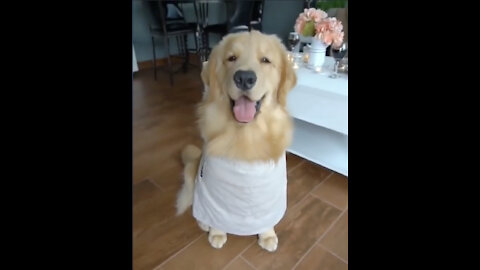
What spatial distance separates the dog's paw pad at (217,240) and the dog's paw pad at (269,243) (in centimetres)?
15

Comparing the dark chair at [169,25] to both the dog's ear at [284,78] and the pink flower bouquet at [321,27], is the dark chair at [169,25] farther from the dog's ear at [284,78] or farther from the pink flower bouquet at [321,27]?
the dog's ear at [284,78]

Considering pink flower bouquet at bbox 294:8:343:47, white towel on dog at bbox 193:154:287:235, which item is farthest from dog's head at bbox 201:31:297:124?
pink flower bouquet at bbox 294:8:343:47

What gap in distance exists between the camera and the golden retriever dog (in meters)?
1.00

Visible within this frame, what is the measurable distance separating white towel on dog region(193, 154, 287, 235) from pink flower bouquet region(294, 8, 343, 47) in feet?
2.81

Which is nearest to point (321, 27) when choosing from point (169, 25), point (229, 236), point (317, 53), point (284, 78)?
point (317, 53)

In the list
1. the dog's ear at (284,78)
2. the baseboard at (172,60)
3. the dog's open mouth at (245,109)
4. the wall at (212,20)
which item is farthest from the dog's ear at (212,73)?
the baseboard at (172,60)

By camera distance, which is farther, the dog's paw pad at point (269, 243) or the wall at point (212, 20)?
the wall at point (212, 20)

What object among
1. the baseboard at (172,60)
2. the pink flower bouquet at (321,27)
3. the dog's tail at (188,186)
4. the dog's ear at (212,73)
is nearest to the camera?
the dog's ear at (212,73)

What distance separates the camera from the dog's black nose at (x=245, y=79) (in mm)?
918

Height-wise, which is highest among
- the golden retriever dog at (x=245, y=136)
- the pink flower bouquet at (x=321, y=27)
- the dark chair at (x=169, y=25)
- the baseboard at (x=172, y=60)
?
the dark chair at (x=169, y=25)

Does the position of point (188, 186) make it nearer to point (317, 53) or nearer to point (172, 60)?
point (317, 53)

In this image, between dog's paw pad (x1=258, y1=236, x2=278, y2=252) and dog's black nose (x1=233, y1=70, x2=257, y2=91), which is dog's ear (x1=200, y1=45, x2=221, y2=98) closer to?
dog's black nose (x1=233, y1=70, x2=257, y2=91)

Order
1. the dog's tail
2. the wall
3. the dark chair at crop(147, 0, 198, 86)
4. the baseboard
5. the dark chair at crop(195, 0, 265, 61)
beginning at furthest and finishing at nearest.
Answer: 1. the baseboard
2. the wall
3. the dark chair at crop(195, 0, 265, 61)
4. the dark chair at crop(147, 0, 198, 86)
5. the dog's tail
